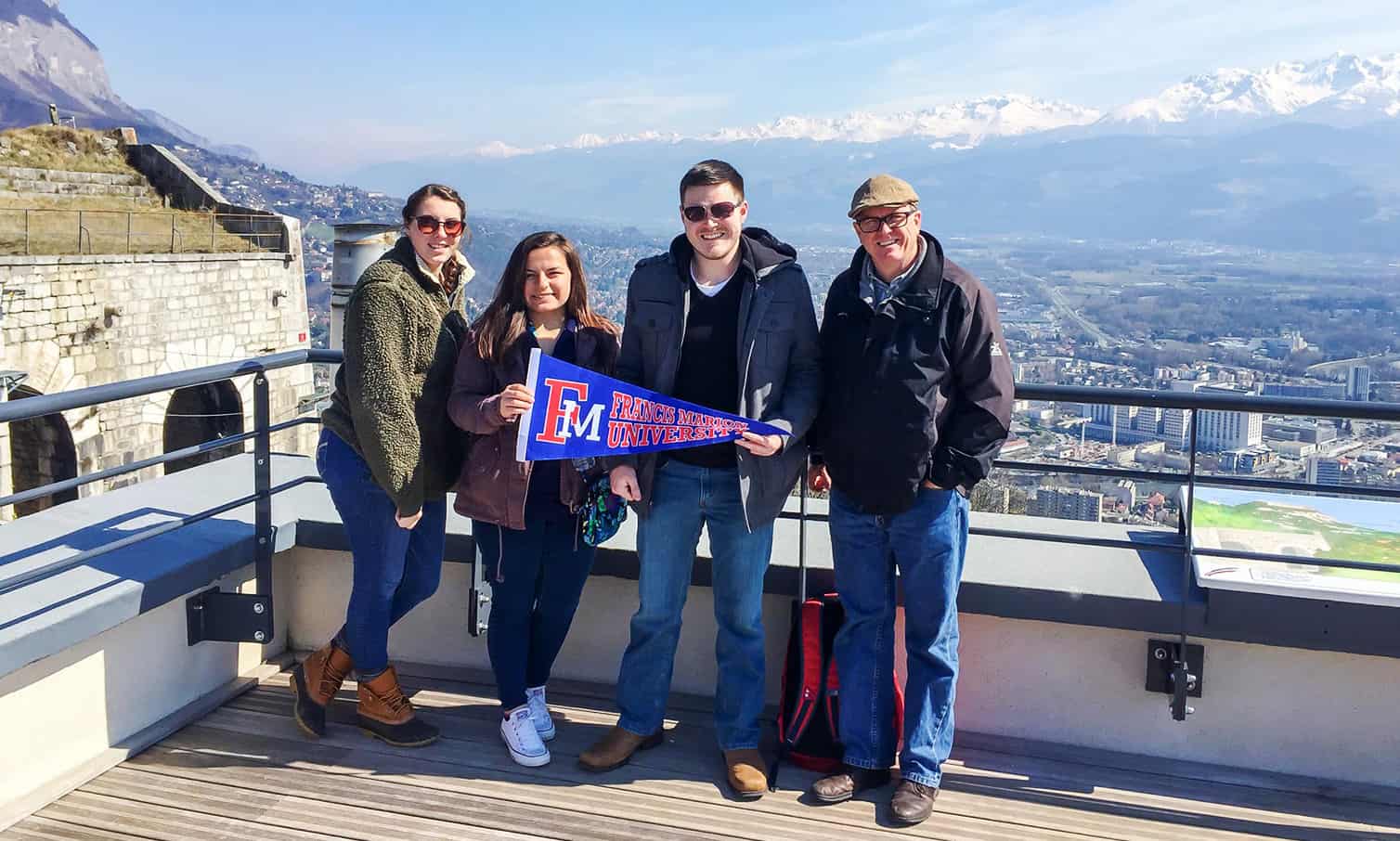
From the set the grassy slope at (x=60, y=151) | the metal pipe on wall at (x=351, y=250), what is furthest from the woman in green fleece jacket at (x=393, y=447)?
the grassy slope at (x=60, y=151)

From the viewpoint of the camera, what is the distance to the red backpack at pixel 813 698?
3.07m

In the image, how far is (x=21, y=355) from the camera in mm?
17859

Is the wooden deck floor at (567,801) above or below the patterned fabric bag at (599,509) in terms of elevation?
below

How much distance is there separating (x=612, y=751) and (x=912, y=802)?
0.86 m

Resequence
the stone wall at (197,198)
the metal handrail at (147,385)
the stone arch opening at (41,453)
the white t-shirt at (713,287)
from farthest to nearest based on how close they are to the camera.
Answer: the stone wall at (197,198), the stone arch opening at (41,453), the white t-shirt at (713,287), the metal handrail at (147,385)

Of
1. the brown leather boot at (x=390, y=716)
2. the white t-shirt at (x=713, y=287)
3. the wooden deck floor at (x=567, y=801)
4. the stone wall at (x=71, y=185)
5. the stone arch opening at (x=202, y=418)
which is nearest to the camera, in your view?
the wooden deck floor at (x=567, y=801)

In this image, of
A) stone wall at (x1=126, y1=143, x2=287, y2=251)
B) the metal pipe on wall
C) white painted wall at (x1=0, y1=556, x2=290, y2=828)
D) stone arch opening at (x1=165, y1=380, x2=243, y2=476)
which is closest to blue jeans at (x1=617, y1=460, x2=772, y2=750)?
white painted wall at (x1=0, y1=556, x2=290, y2=828)

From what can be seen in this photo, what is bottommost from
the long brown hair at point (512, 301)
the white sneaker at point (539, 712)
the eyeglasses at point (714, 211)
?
the white sneaker at point (539, 712)

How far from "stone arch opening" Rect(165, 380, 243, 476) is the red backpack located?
2336 cm

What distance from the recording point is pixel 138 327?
69.5 feet

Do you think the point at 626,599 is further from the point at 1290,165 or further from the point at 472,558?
the point at 1290,165

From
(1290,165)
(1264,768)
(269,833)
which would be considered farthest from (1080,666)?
(1290,165)

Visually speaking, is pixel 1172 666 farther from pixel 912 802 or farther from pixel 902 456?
pixel 902 456

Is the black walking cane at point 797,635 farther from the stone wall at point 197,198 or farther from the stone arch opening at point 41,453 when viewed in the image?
the stone wall at point 197,198
